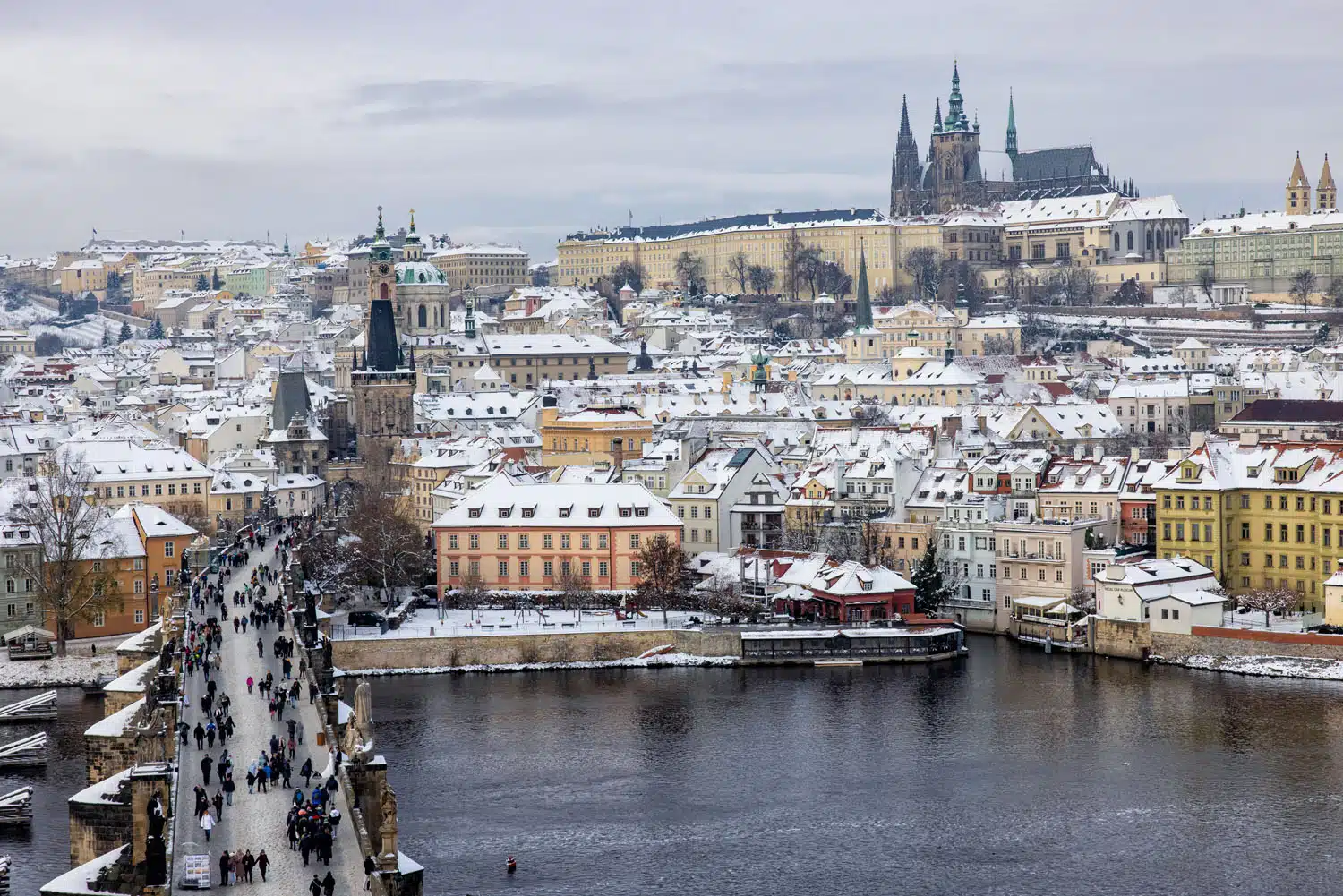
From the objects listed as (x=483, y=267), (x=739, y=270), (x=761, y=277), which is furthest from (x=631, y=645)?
(x=483, y=267)

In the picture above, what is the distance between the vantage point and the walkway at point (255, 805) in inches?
886

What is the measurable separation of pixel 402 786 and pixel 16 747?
7.57 metres

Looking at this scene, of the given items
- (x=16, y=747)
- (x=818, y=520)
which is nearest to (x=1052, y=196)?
(x=818, y=520)

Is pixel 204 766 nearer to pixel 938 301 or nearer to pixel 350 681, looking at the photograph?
pixel 350 681

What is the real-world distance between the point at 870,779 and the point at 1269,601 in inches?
666

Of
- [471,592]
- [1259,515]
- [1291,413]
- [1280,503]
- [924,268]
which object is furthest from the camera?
[924,268]

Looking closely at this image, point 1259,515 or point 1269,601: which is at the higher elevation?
point 1259,515

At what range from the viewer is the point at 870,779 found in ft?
121

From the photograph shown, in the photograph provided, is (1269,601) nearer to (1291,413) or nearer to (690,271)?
(1291,413)

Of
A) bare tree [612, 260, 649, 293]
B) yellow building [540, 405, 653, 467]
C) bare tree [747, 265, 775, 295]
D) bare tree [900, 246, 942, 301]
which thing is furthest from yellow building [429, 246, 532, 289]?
yellow building [540, 405, 653, 467]

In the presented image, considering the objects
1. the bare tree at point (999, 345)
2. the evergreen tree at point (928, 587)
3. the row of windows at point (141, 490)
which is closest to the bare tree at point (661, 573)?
the evergreen tree at point (928, 587)

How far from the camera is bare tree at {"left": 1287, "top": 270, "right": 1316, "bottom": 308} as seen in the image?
130 m

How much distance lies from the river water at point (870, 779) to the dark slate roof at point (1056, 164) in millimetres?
115088

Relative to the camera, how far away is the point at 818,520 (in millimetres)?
58125
